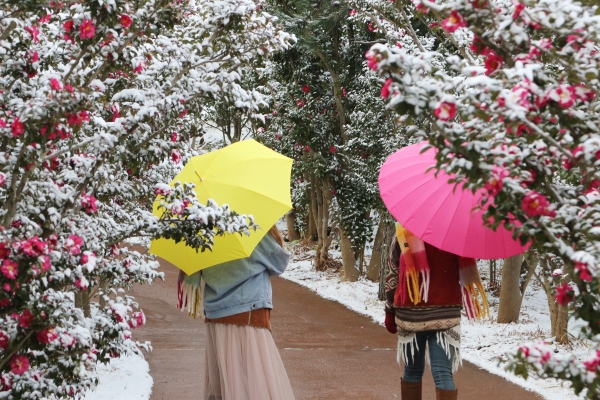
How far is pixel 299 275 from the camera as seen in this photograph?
14.2 metres

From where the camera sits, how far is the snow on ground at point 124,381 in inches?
233

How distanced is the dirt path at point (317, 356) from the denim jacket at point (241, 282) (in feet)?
6.15

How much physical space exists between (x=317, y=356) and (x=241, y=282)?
3.31 meters

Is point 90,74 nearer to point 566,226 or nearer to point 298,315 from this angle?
point 566,226

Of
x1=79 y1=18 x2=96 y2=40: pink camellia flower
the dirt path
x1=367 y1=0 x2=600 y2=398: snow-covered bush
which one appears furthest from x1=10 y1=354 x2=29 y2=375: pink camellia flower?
the dirt path

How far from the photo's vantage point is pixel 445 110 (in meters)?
2.23

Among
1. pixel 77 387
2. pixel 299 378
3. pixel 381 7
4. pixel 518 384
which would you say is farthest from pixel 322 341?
pixel 77 387

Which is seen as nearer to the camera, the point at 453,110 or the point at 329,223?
the point at 453,110

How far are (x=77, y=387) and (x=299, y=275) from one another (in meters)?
10.3

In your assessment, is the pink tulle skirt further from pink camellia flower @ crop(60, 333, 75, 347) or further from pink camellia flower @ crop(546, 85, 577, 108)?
pink camellia flower @ crop(546, 85, 577, 108)

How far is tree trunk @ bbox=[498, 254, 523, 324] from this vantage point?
29.5ft

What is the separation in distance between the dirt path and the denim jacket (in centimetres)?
187

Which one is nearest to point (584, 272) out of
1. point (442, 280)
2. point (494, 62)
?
point (494, 62)

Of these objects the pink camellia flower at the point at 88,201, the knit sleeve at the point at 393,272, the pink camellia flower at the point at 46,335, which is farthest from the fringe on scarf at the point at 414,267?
the pink camellia flower at the point at 46,335
